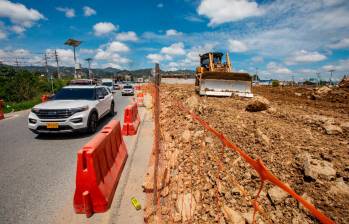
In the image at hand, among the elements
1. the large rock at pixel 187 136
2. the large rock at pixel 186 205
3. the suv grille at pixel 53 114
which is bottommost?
the large rock at pixel 186 205

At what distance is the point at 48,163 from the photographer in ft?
18.4

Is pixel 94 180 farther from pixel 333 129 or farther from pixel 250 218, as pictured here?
pixel 333 129

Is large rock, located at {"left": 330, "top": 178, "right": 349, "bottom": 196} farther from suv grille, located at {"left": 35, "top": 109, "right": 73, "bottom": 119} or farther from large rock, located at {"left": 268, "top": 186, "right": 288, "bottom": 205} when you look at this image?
suv grille, located at {"left": 35, "top": 109, "right": 73, "bottom": 119}

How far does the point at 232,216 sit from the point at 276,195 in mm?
706

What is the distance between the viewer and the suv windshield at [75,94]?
877 cm

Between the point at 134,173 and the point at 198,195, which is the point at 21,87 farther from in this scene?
the point at 198,195

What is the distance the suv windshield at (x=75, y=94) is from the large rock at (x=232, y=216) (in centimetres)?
741

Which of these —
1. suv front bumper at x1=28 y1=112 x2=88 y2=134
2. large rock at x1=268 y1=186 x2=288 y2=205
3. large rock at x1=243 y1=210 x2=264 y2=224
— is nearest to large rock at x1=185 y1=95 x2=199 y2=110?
suv front bumper at x1=28 y1=112 x2=88 y2=134

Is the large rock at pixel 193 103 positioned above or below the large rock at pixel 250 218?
above

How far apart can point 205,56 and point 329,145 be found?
15.0 m

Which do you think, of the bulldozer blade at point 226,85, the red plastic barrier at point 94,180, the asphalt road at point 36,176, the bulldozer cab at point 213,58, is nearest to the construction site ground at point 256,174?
the red plastic barrier at point 94,180

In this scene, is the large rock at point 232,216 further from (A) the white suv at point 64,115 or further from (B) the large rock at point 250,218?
(A) the white suv at point 64,115

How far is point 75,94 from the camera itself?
9.01 m

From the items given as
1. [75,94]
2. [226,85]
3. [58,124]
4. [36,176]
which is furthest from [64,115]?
[226,85]
